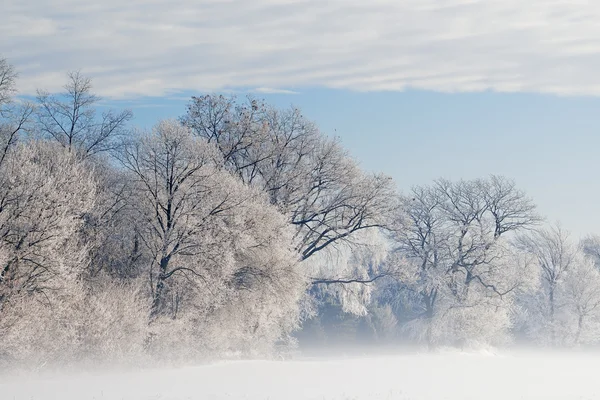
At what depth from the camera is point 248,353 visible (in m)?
39.8

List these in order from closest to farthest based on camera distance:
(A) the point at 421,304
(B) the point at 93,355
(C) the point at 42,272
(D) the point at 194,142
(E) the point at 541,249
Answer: (C) the point at 42,272
(B) the point at 93,355
(D) the point at 194,142
(A) the point at 421,304
(E) the point at 541,249

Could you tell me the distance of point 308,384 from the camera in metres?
28.9

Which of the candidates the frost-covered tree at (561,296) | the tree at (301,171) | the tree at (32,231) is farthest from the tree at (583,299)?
the tree at (32,231)

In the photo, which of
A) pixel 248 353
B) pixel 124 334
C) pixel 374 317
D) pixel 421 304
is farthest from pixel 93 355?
pixel 374 317

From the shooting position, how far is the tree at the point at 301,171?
4469 cm

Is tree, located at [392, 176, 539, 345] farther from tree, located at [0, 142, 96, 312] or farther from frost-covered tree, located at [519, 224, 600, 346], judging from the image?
tree, located at [0, 142, 96, 312]

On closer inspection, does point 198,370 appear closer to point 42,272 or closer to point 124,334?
point 124,334

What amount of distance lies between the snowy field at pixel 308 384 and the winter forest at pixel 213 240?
2360 mm

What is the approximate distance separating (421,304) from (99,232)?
31184mm

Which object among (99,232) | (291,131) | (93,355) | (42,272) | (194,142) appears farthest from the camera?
(291,131)

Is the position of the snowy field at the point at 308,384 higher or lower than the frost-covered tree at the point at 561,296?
lower

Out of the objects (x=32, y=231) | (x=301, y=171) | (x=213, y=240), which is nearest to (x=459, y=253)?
(x=301, y=171)

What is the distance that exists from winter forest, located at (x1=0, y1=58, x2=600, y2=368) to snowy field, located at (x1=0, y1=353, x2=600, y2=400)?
2.36 m

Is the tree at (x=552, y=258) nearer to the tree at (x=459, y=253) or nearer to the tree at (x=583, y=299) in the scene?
the tree at (x=583, y=299)
